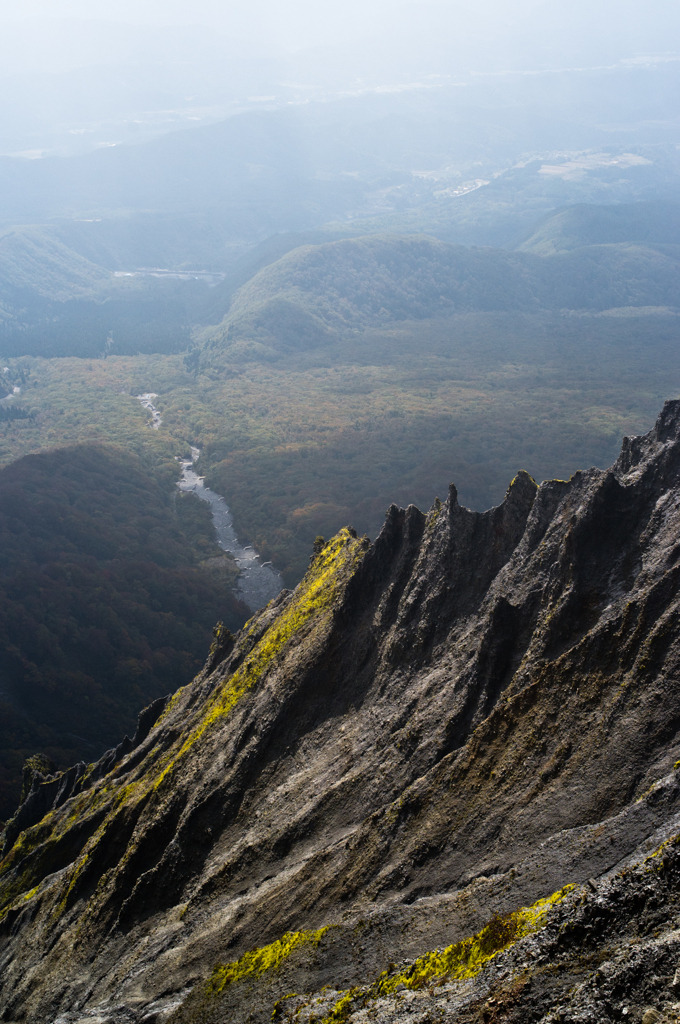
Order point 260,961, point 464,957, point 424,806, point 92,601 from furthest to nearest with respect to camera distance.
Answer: point 92,601
point 260,961
point 424,806
point 464,957

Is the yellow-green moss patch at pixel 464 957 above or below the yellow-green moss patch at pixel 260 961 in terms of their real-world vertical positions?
above

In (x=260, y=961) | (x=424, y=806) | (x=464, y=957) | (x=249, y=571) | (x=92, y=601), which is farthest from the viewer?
(x=249, y=571)

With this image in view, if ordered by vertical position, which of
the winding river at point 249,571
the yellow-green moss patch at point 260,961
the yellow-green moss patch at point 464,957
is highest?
the yellow-green moss patch at point 464,957

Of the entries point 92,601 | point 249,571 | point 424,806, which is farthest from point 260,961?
point 249,571

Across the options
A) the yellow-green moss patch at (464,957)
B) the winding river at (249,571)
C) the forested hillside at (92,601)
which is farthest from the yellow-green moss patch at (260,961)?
the winding river at (249,571)

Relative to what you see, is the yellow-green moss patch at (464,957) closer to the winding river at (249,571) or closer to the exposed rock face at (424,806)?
the exposed rock face at (424,806)

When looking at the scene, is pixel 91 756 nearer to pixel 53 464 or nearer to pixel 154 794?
pixel 154 794

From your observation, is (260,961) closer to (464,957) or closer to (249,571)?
(464,957)
